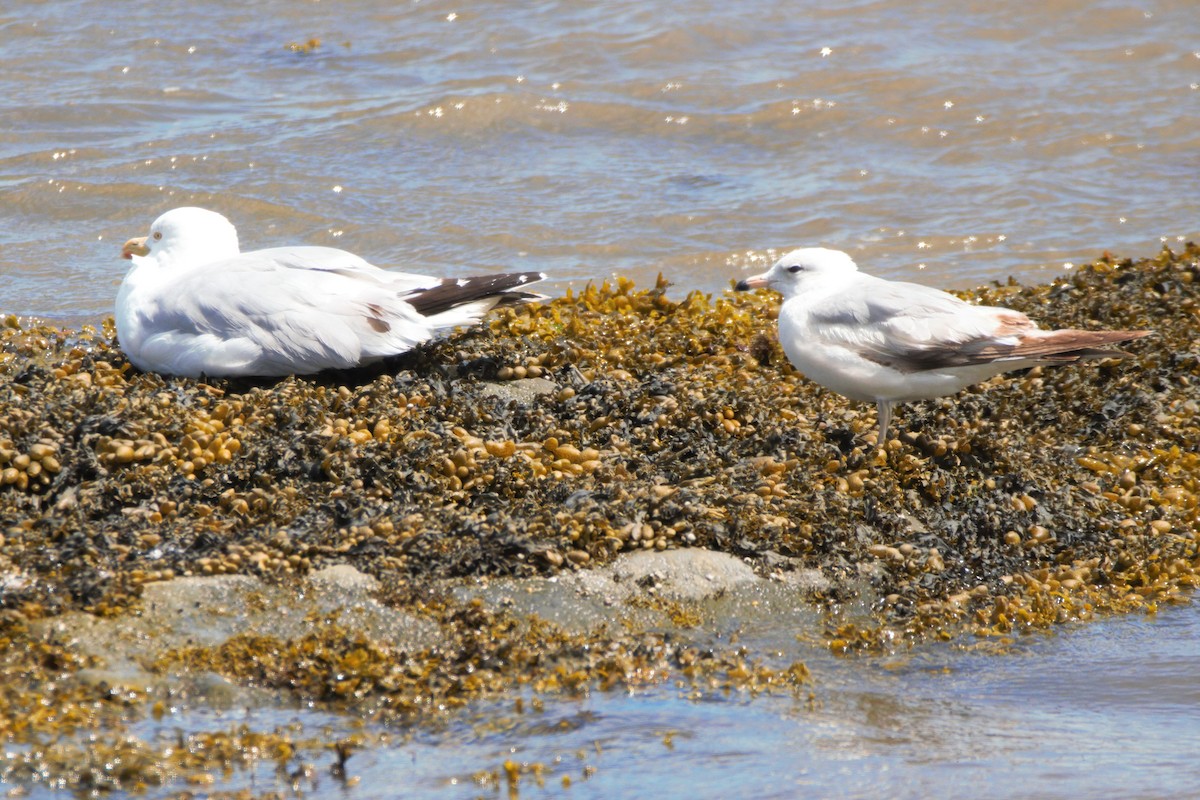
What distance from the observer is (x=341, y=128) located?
1127 cm

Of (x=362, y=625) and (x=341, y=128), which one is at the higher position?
(x=341, y=128)

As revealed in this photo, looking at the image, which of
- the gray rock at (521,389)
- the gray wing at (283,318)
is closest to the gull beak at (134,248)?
the gray wing at (283,318)

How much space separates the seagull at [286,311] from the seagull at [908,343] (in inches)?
54.6

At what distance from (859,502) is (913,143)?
7283 millimetres

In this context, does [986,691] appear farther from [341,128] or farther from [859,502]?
[341,128]

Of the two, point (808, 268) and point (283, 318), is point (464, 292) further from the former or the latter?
point (808, 268)

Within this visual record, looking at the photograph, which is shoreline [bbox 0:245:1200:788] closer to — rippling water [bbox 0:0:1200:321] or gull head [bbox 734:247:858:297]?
gull head [bbox 734:247:858:297]

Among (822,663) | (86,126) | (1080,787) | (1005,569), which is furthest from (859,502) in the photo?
(86,126)

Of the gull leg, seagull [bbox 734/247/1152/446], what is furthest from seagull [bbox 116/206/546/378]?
the gull leg

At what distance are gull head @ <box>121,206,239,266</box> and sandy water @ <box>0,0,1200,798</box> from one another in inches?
61.8

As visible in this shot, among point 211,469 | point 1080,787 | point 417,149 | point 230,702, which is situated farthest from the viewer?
point 417,149

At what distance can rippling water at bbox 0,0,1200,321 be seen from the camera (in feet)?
30.7

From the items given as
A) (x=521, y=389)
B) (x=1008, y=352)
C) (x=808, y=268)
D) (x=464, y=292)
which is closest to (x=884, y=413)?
(x=1008, y=352)

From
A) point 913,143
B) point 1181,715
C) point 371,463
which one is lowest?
point 1181,715
